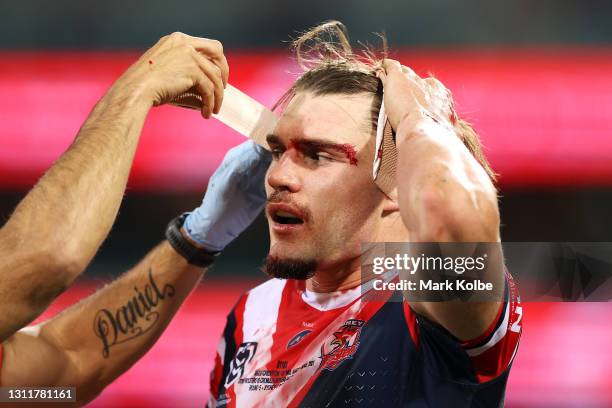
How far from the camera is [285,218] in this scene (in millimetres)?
2043

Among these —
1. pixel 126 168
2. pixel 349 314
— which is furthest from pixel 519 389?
pixel 126 168

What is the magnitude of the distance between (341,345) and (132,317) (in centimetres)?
74

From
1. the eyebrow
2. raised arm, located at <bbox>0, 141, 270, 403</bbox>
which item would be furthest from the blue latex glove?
the eyebrow

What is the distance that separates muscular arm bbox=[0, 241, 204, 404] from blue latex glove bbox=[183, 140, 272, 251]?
111 mm

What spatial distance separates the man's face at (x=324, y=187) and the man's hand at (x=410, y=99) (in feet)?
0.69

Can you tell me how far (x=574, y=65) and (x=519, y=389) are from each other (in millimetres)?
1928

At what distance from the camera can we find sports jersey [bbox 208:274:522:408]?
160 centimetres

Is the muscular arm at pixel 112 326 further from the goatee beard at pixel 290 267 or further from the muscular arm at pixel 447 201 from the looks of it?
the muscular arm at pixel 447 201

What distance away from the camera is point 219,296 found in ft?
14.7

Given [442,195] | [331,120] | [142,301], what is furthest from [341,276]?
[442,195]

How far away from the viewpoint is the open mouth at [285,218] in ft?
6.58

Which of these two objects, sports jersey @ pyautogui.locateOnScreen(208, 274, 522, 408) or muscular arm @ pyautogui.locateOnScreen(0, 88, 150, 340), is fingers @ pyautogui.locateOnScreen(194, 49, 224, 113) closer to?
muscular arm @ pyautogui.locateOnScreen(0, 88, 150, 340)

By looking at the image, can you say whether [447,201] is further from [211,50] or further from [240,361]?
[240,361]

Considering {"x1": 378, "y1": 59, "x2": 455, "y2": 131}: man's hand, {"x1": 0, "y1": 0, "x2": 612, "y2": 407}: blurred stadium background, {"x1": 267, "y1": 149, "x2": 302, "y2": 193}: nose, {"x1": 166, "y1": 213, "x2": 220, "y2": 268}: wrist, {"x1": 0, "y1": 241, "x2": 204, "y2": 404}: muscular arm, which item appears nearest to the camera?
{"x1": 378, "y1": 59, "x2": 455, "y2": 131}: man's hand
